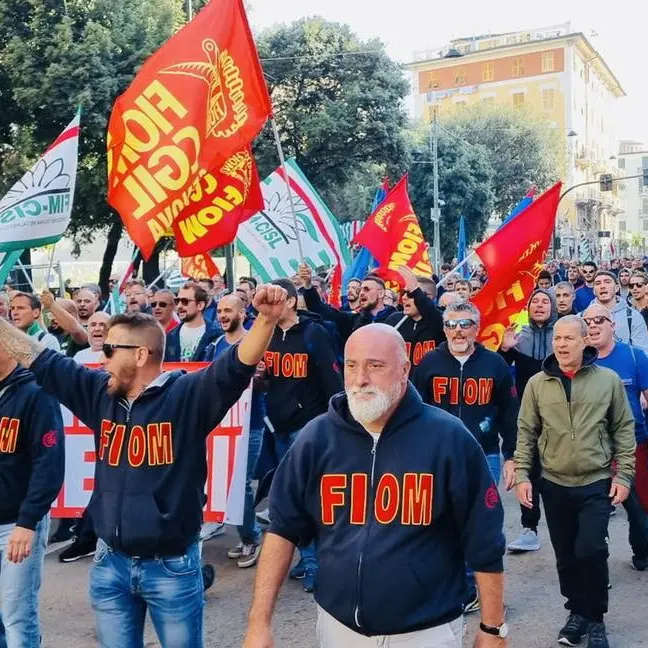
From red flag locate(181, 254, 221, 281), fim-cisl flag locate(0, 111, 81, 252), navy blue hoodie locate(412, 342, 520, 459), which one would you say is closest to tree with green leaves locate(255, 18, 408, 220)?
red flag locate(181, 254, 221, 281)

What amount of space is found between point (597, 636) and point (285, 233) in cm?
711

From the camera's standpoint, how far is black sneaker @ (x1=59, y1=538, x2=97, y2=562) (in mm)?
6555

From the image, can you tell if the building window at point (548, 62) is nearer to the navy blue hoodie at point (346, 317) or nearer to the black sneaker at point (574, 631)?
the navy blue hoodie at point (346, 317)

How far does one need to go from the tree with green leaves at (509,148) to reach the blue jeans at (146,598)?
5208 cm

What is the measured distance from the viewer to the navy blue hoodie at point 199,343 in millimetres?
6957

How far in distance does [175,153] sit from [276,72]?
2490cm

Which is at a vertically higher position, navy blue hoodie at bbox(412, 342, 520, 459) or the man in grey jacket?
the man in grey jacket

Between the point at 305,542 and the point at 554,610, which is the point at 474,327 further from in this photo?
the point at 305,542

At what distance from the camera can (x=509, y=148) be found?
55.7m

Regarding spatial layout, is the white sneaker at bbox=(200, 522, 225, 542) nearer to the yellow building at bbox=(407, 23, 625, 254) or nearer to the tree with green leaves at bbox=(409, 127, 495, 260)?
the tree with green leaves at bbox=(409, 127, 495, 260)

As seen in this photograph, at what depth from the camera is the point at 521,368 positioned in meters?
7.67

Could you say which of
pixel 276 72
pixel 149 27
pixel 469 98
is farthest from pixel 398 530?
pixel 469 98

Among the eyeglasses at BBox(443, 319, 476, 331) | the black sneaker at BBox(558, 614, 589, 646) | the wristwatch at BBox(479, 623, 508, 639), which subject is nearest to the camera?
the wristwatch at BBox(479, 623, 508, 639)

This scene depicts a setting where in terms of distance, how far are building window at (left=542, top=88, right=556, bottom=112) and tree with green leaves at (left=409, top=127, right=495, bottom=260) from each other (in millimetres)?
40339
